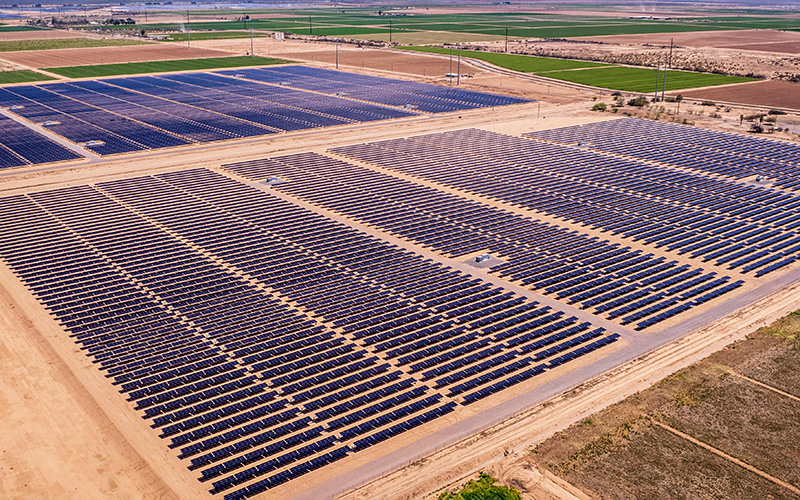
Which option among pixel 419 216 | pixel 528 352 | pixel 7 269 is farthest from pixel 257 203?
pixel 528 352

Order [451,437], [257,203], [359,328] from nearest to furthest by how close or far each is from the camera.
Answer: [451,437], [359,328], [257,203]

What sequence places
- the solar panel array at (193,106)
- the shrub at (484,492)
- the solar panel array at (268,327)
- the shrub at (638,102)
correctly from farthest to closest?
the shrub at (638,102), the solar panel array at (193,106), the solar panel array at (268,327), the shrub at (484,492)

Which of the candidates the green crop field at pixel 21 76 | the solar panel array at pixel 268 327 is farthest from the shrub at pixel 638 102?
the green crop field at pixel 21 76

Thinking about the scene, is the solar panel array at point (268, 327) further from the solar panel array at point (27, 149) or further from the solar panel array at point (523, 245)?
the solar panel array at point (27, 149)

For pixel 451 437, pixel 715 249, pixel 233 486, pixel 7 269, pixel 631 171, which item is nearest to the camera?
pixel 233 486

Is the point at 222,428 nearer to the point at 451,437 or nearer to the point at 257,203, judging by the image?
the point at 451,437

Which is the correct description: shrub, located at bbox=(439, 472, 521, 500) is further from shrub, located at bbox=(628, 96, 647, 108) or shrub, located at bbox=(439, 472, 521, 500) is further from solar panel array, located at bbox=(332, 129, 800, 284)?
shrub, located at bbox=(628, 96, 647, 108)
